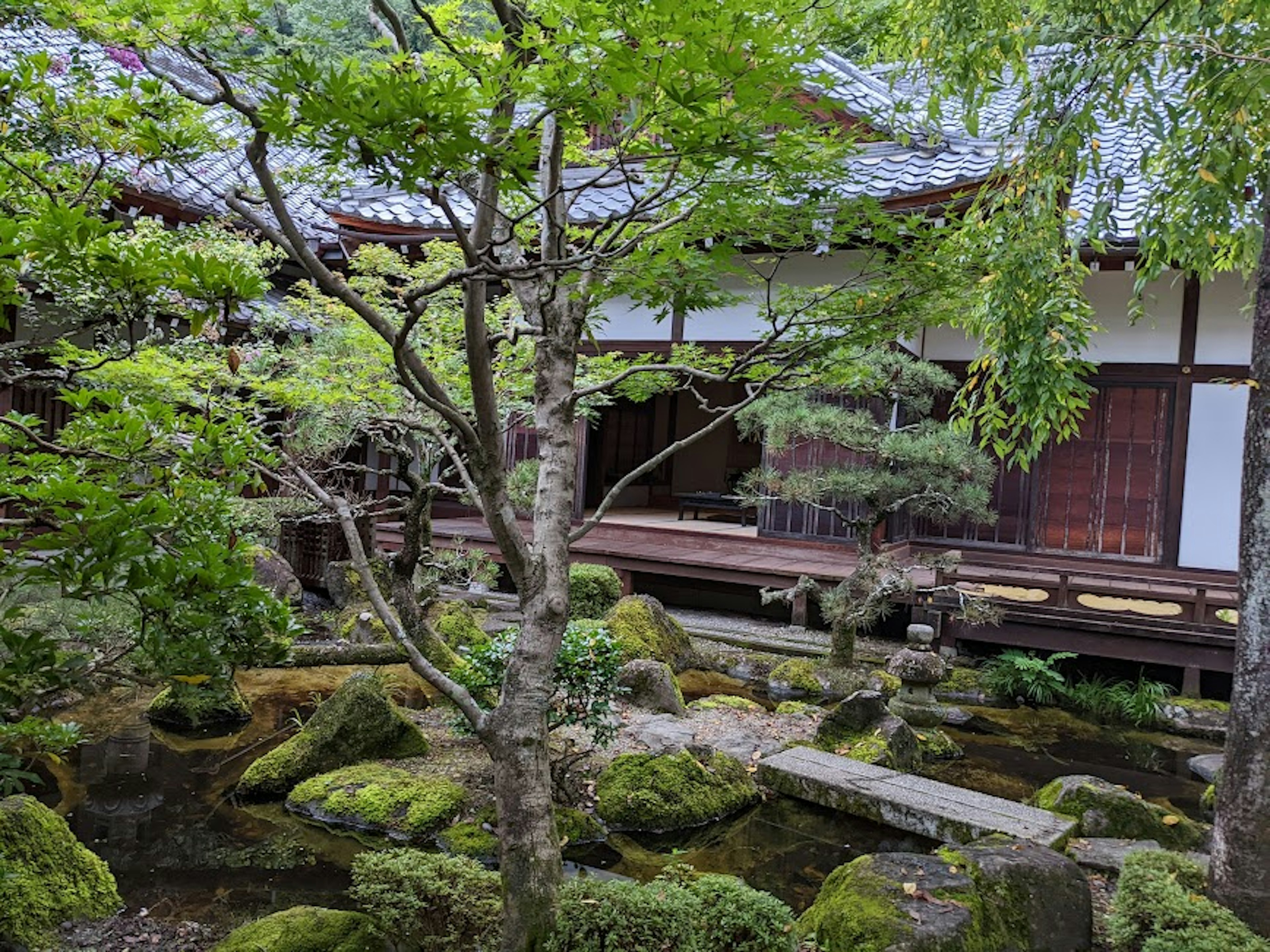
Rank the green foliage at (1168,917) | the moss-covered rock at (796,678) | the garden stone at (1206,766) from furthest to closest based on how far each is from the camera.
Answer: the moss-covered rock at (796,678), the garden stone at (1206,766), the green foliage at (1168,917)

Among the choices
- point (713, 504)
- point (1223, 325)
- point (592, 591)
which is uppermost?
point (1223, 325)

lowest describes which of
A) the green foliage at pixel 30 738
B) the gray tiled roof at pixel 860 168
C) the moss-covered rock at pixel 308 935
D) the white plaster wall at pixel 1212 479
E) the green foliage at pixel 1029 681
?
the moss-covered rock at pixel 308 935

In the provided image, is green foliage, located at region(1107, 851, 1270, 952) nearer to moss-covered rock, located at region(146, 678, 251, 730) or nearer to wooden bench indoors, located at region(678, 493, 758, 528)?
moss-covered rock, located at region(146, 678, 251, 730)

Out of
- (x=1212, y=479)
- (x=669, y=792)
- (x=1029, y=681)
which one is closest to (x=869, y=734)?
(x=669, y=792)

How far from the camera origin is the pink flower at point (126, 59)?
147 inches

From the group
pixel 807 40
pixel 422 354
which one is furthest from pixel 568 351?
pixel 422 354

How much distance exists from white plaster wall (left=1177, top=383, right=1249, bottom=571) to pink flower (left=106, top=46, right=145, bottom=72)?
38.5ft

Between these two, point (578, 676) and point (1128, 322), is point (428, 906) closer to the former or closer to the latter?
point (578, 676)

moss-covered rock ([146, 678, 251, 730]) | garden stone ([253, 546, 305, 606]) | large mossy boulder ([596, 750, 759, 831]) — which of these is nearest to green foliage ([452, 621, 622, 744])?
large mossy boulder ([596, 750, 759, 831])

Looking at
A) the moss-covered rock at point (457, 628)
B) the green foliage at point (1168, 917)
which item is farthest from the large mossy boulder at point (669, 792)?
the moss-covered rock at point (457, 628)

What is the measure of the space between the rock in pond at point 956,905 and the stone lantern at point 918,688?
3.42 metres

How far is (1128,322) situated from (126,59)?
37.7 ft

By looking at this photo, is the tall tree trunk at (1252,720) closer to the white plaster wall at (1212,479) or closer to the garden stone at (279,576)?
the white plaster wall at (1212,479)

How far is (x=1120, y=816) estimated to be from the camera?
5879 millimetres
